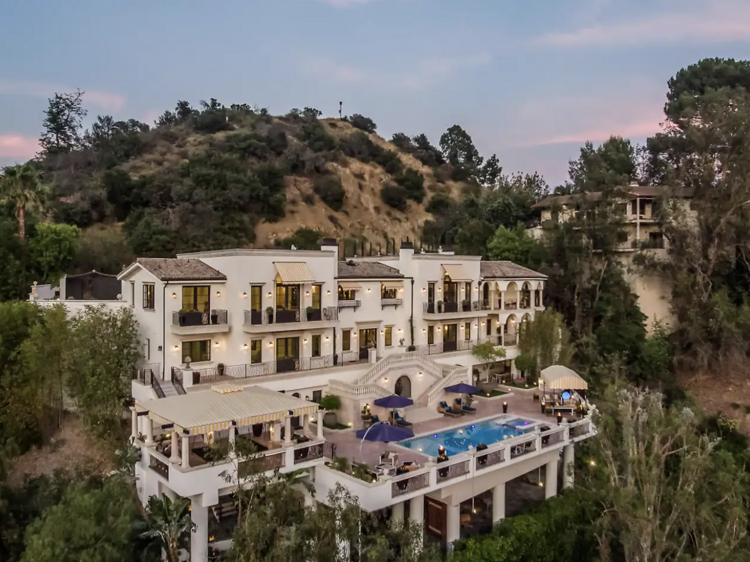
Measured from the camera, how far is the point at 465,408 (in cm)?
2994

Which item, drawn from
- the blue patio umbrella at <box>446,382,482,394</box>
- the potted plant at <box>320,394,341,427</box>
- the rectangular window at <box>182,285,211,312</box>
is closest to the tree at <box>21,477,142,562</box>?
the rectangular window at <box>182,285,211,312</box>

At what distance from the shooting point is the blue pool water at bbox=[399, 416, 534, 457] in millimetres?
23438

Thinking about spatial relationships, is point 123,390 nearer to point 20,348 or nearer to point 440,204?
point 20,348

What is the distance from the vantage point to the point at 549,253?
4566cm

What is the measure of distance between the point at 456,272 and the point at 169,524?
23752 millimetres

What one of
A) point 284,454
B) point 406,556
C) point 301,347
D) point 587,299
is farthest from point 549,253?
point 406,556

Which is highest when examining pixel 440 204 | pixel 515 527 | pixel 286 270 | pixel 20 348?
pixel 440 204

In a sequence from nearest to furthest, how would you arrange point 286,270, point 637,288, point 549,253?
point 286,270 → point 549,253 → point 637,288

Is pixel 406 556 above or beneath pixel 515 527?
above

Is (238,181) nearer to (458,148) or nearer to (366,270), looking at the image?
(366,270)

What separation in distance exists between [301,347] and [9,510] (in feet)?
46.5

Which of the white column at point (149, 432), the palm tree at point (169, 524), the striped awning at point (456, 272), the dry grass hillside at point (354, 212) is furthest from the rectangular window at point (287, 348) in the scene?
the dry grass hillside at point (354, 212)

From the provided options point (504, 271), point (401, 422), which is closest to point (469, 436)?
point (401, 422)

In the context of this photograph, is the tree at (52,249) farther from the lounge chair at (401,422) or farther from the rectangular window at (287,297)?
the lounge chair at (401,422)
